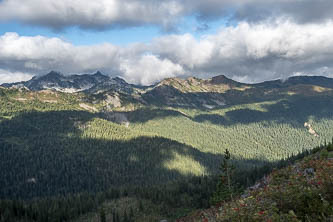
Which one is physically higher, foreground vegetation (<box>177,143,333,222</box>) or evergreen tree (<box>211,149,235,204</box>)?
foreground vegetation (<box>177,143,333,222</box>)

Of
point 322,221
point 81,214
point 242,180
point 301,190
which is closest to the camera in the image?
point 322,221

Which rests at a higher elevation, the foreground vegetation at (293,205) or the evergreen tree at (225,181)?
the foreground vegetation at (293,205)

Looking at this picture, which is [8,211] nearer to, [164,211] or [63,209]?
[63,209]

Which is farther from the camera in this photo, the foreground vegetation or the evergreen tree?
the evergreen tree

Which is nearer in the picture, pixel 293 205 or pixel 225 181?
pixel 293 205

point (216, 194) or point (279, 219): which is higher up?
point (279, 219)

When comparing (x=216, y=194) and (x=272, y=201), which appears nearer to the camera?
(x=272, y=201)

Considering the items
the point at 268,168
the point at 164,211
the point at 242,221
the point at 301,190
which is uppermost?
the point at 301,190

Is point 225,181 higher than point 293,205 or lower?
lower

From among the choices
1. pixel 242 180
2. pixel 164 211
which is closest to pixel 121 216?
pixel 164 211

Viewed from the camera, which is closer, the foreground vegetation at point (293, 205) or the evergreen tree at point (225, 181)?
the foreground vegetation at point (293, 205)

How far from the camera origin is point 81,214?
547 feet

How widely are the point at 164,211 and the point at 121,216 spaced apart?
97.7 ft

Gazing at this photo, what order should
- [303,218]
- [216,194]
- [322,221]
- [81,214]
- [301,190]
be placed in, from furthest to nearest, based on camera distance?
1. [81,214]
2. [216,194]
3. [301,190]
4. [303,218]
5. [322,221]
